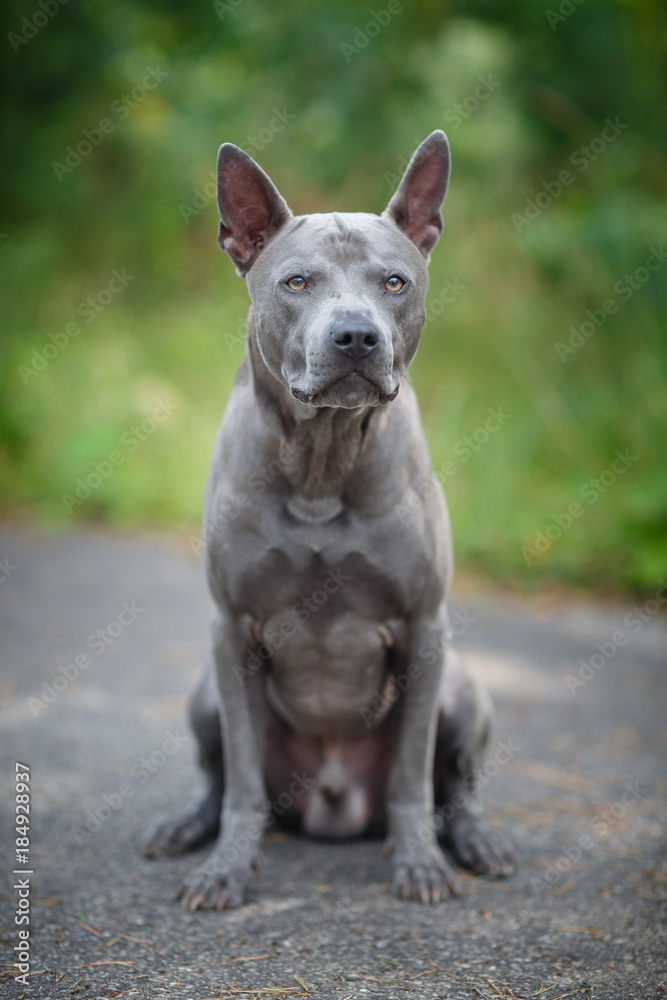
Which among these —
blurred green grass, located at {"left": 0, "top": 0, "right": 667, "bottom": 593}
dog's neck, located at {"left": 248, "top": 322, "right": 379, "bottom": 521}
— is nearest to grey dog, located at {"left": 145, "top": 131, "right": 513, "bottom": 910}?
dog's neck, located at {"left": 248, "top": 322, "right": 379, "bottom": 521}

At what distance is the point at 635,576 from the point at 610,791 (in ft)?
8.36

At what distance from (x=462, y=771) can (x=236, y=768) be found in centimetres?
73

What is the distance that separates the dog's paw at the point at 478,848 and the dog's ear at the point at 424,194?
1.74 meters

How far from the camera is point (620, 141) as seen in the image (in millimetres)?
9375

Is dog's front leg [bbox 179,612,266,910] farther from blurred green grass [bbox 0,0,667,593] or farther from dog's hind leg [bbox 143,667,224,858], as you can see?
blurred green grass [bbox 0,0,667,593]

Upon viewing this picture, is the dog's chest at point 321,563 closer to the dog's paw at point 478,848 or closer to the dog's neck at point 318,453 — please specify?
the dog's neck at point 318,453

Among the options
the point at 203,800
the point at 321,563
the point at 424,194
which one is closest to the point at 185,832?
the point at 203,800

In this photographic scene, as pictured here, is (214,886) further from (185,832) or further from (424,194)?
(424,194)

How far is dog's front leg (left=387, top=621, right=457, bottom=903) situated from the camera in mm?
2623

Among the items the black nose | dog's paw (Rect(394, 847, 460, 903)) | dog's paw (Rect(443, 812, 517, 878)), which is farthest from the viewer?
dog's paw (Rect(443, 812, 517, 878))

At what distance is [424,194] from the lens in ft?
8.57

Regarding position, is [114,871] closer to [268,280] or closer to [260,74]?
[268,280]

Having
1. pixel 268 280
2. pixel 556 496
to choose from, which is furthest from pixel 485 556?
pixel 268 280

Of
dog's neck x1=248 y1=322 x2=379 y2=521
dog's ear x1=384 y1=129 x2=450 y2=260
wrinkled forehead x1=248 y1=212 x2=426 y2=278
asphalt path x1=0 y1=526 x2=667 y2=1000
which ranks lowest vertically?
asphalt path x1=0 y1=526 x2=667 y2=1000
